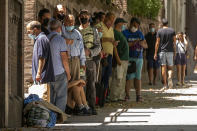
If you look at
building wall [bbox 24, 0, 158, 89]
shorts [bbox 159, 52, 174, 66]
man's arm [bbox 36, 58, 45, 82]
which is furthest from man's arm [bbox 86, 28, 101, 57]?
shorts [bbox 159, 52, 174, 66]

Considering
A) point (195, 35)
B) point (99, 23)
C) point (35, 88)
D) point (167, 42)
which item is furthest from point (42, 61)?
point (195, 35)

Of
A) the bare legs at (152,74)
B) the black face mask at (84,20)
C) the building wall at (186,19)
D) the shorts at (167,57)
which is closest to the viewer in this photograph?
the black face mask at (84,20)

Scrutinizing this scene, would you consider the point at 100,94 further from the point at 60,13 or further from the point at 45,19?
the point at 45,19

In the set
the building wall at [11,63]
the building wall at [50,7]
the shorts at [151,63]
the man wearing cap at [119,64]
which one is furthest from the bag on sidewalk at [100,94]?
the shorts at [151,63]

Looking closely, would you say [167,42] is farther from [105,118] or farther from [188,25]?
[188,25]

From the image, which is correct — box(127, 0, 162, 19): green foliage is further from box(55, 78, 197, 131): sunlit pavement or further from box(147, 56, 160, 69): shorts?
box(55, 78, 197, 131): sunlit pavement

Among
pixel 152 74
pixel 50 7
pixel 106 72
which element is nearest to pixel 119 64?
pixel 106 72

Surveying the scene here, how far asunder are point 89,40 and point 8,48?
12.7 feet

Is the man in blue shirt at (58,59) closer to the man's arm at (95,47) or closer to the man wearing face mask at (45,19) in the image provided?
the man wearing face mask at (45,19)

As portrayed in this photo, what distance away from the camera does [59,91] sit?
13.5 metres

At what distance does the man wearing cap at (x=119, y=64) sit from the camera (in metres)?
18.5

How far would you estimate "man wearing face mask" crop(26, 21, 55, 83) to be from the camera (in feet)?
42.4

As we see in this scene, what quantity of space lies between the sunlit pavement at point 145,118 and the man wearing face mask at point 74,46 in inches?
32.7

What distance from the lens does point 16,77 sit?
12.6 metres
